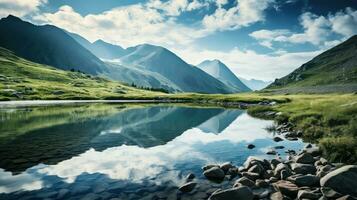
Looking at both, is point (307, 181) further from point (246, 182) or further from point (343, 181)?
point (246, 182)

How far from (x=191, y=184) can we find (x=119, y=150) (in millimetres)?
17527

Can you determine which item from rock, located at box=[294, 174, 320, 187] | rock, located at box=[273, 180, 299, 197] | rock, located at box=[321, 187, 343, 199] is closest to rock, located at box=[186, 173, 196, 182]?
rock, located at box=[273, 180, 299, 197]

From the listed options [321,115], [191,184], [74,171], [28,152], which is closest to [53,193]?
[74,171]

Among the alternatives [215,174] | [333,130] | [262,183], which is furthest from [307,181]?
[333,130]

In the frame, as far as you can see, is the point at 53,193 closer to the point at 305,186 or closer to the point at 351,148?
the point at 305,186

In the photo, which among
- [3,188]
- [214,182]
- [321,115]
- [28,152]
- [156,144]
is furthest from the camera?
[321,115]

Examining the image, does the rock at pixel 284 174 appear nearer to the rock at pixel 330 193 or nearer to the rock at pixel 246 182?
the rock at pixel 246 182

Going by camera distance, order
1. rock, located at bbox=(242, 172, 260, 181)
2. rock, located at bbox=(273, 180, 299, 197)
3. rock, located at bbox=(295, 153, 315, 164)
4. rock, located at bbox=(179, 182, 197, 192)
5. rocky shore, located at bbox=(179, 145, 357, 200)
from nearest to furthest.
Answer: rocky shore, located at bbox=(179, 145, 357, 200) → rock, located at bbox=(273, 180, 299, 197) → rock, located at bbox=(179, 182, 197, 192) → rock, located at bbox=(242, 172, 260, 181) → rock, located at bbox=(295, 153, 315, 164)

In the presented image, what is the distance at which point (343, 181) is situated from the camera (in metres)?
20.4

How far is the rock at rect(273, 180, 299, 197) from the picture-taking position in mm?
21006

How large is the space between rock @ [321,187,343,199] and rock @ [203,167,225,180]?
8.18 meters

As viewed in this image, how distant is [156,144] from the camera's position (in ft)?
142

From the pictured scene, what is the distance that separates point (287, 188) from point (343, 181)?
3.72m

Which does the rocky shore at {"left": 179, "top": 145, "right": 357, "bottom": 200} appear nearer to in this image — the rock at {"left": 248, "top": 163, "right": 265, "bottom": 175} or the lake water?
the rock at {"left": 248, "top": 163, "right": 265, "bottom": 175}
